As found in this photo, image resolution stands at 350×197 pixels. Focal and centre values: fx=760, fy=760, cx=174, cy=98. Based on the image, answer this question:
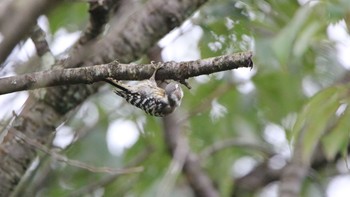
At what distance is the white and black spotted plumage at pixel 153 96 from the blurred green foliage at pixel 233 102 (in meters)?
0.57

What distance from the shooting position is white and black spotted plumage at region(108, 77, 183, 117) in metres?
1.39

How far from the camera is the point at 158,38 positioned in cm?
189

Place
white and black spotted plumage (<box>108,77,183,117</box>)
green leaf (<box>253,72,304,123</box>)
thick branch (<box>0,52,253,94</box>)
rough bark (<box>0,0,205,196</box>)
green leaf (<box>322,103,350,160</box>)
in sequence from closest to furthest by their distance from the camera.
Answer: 1. thick branch (<box>0,52,253,94</box>)
2. white and black spotted plumage (<box>108,77,183,117</box>)
3. rough bark (<box>0,0,205,196</box>)
4. green leaf (<box>322,103,350,160</box>)
5. green leaf (<box>253,72,304,123</box>)

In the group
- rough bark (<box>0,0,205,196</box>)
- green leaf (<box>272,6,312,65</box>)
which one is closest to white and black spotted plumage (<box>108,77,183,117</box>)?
rough bark (<box>0,0,205,196</box>)

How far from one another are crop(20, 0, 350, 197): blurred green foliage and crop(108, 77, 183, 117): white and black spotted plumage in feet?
1.86

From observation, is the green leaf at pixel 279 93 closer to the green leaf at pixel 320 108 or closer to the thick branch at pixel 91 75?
the green leaf at pixel 320 108

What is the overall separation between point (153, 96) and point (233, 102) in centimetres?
142

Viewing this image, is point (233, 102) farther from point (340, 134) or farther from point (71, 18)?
point (340, 134)

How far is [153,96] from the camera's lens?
1396 mm

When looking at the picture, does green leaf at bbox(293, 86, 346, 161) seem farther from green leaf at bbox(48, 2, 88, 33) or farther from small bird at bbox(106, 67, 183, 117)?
green leaf at bbox(48, 2, 88, 33)

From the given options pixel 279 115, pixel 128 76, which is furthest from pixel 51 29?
pixel 128 76

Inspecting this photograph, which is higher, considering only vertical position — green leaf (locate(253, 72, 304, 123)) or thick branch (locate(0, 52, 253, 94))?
thick branch (locate(0, 52, 253, 94))

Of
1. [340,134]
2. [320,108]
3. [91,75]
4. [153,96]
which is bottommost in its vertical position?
[340,134]

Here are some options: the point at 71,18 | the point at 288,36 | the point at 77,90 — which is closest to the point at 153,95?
the point at 77,90
